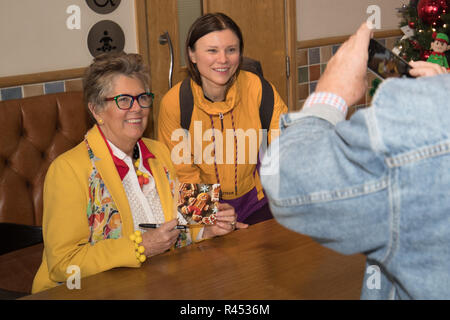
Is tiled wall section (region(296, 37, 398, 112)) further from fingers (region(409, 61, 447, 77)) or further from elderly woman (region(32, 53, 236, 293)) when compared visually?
fingers (region(409, 61, 447, 77))

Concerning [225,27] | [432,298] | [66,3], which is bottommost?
[432,298]

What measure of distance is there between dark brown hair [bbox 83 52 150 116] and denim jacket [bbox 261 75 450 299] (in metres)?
1.40

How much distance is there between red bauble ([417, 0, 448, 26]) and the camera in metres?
3.96

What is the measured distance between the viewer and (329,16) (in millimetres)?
4578

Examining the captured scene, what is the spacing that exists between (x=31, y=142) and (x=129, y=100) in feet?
2.32

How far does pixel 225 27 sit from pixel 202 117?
433 millimetres

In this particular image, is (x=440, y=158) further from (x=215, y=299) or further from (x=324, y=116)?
(x=215, y=299)

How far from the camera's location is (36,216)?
8.00 feet

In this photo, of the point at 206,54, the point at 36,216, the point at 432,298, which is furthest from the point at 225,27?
the point at 432,298

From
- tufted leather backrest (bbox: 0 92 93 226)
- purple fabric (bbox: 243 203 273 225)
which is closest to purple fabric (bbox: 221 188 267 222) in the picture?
purple fabric (bbox: 243 203 273 225)

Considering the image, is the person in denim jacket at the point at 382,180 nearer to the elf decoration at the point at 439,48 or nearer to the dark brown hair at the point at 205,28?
the dark brown hair at the point at 205,28

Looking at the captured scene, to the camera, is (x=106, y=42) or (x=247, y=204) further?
(x=106, y=42)

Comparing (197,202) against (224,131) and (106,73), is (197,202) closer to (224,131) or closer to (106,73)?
(106,73)

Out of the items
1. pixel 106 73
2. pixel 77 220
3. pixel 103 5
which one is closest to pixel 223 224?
pixel 77 220
